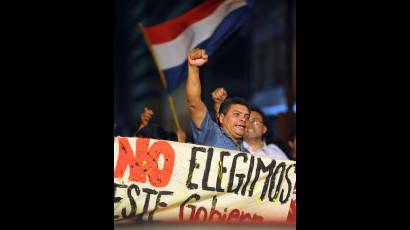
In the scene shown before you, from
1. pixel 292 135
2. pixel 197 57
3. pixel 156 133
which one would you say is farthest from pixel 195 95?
pixel 292 135

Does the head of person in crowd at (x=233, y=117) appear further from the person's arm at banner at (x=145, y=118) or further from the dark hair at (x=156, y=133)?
the person's arm at banner at (x=145, y=118)

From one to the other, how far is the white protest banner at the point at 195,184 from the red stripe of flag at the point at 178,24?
862 mm

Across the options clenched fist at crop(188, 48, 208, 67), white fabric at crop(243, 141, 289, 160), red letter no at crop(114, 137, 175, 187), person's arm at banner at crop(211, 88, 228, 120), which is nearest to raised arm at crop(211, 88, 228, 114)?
person's arm at banner at crop(211, 88, 228, 120)

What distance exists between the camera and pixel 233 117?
4.39m

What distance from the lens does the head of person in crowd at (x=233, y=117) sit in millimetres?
4375

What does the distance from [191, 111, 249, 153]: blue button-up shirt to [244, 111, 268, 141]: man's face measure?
0.66 feet

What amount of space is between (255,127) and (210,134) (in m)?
0.39

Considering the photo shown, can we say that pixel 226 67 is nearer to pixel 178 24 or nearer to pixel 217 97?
pixel 217 97

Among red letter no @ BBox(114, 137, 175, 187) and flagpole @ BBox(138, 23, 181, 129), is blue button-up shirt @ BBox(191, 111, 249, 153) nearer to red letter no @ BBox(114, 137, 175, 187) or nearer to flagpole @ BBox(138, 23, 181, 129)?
flagpole @ BBox(138, 23, 181, 129)

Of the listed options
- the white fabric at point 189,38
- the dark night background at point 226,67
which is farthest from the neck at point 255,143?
the white fabric at point 189,38

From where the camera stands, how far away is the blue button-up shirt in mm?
4328
